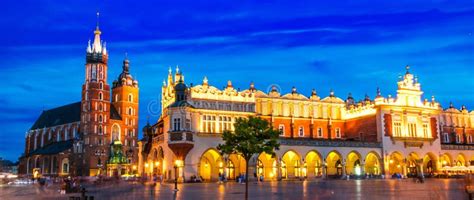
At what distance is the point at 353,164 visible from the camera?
76.2 meters

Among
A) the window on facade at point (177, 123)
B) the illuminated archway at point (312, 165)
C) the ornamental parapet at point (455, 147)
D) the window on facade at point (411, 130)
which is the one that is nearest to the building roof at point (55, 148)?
the window on facade at point (177, 123)

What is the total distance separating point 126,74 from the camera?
471 feet

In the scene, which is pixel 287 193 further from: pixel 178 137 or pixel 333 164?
pixel 333 164

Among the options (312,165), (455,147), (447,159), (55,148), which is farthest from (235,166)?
(55,148)

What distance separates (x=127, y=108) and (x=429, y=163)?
Answer: 276ft

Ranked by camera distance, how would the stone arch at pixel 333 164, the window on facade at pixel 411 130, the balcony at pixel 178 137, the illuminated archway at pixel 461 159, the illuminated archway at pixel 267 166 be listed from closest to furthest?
the balcony at pixel 178 137 → the illuminated archway at pixel 267 166 → the stone arch at pixel 333 164 → the window on facade at pixel 411 130 → the illuminated archway at pixel 461 159

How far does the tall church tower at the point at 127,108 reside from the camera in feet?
438

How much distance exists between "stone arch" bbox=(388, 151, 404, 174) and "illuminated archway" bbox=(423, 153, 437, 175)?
4.80 metres

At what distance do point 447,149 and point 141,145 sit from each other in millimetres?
50260

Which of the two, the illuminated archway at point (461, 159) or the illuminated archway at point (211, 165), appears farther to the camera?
the illuminated archway at point (461, 159)

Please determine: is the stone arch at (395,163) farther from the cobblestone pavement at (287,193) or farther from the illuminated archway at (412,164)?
the cobblestone pavement at (287,193)

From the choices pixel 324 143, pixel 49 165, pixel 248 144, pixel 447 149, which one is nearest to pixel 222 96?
pixel 324 143

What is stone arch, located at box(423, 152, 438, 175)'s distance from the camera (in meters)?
79.6

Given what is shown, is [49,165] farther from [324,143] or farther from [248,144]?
[248,144]
